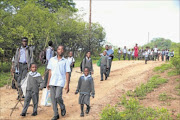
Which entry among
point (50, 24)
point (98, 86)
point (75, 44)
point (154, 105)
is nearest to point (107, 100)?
point (154, 105)

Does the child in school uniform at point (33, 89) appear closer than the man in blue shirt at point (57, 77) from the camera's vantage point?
No

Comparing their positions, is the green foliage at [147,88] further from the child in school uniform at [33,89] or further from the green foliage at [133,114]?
the child in school uniform at [33,89]

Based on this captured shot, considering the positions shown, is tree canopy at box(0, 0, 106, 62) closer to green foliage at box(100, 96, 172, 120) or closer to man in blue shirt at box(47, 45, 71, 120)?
man in blue shirt at box(47, 45, 71, 120)

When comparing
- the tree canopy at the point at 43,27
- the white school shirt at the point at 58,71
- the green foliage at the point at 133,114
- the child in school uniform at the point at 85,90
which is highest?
the tree canopy at the point at 43,27

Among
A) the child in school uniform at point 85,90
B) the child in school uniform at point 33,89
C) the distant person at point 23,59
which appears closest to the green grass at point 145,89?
the child in school uniform at point 85,90

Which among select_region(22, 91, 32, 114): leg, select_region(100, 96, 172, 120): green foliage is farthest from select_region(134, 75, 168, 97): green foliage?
select_region(22, 91, 32, 114): leg

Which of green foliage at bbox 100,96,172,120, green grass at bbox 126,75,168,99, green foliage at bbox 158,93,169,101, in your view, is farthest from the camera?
green grass at bbox 126,75,168,99

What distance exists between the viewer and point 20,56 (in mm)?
8016

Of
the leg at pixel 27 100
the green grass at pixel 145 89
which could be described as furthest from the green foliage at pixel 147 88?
the leg at pixel 27 100

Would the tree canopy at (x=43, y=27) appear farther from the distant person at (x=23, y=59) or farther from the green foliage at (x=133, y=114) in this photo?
the green foliage at (x=133, y=114)

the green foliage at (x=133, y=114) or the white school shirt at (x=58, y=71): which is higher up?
the white school shirt at (x=58, y=71)

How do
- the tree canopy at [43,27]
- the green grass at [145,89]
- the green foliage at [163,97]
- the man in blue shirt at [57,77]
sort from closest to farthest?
the man in blue shirt at [57,77], the green foliage at [163,97], the green grass at [145,89], the tree canopy at [43,27]

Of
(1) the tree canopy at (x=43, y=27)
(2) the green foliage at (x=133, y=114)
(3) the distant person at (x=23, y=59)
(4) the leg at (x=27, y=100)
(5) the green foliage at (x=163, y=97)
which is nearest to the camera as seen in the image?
(2) the green foliage at (x=133, y=114)

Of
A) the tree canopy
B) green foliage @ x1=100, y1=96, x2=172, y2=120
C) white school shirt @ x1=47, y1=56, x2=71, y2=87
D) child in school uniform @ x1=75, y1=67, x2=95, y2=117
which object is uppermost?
the tree canopy
